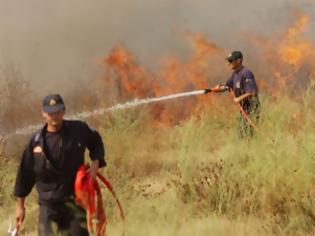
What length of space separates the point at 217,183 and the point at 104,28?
7189mm

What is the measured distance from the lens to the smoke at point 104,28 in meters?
11.6

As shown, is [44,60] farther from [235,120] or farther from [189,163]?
[189,163]

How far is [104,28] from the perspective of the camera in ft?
41.8

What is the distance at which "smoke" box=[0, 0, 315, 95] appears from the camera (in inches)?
459

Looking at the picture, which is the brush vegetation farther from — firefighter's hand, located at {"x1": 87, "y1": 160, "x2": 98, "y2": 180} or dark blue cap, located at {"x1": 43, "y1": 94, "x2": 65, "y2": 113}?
dark blue cap, located at {"x1": 43, "y1": 94, "x2": 65, "y2": 113}

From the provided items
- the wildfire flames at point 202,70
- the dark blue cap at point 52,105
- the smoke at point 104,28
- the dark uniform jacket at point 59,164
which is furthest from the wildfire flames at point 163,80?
the dark blue cap at point 52,105

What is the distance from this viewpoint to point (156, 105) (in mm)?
11281

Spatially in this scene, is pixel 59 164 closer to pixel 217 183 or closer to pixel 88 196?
pixel 88 196

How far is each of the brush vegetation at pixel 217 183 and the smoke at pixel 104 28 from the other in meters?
3.23

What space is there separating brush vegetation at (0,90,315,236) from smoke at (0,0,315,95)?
3233 mm

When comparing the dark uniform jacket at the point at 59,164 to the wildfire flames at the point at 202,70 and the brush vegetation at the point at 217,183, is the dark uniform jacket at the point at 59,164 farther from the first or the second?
the wildfire flames at the point at 202,70

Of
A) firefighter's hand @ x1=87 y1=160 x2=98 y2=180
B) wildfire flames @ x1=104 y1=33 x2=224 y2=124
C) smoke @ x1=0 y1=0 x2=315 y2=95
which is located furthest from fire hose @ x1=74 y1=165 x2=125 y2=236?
smoke @ x1=0 y1=0 x2=315 y2=95

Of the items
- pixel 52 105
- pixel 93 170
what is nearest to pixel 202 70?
pixel 93 170

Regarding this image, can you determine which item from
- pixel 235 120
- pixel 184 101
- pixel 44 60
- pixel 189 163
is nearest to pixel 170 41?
pixel 184 101
